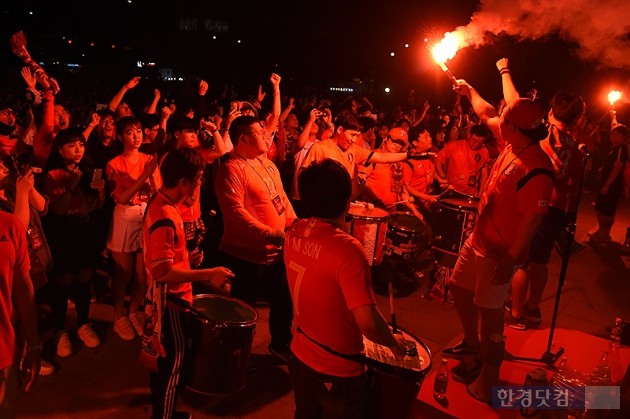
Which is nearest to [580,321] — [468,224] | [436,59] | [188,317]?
[468,224]

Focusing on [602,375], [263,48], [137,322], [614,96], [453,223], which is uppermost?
[263,48]

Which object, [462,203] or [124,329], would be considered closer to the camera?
[124,329]

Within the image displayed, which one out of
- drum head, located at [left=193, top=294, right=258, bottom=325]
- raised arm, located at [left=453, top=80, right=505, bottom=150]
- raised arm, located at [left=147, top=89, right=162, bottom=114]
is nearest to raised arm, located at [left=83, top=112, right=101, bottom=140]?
raised arm, located at [left=147, top=89, right=162, bottom=114]

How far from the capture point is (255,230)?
4.55 metres

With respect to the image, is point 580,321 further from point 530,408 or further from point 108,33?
point 108,33

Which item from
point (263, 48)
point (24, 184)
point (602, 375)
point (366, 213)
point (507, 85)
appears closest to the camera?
point (24, 184)

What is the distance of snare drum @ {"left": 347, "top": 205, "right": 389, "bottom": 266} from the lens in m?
6.14

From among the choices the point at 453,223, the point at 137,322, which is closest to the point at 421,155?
the point at 453,223

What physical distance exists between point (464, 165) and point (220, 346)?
597cm

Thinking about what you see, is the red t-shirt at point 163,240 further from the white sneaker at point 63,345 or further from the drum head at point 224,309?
the white sneaker at point 63,345

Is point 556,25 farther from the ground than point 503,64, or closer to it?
farther from the ground

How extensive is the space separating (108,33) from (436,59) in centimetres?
3040

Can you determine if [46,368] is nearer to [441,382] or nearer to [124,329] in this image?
[124,329]

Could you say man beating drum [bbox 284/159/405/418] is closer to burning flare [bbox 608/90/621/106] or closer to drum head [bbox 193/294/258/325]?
drum head [bbox 193/294/258/325]
